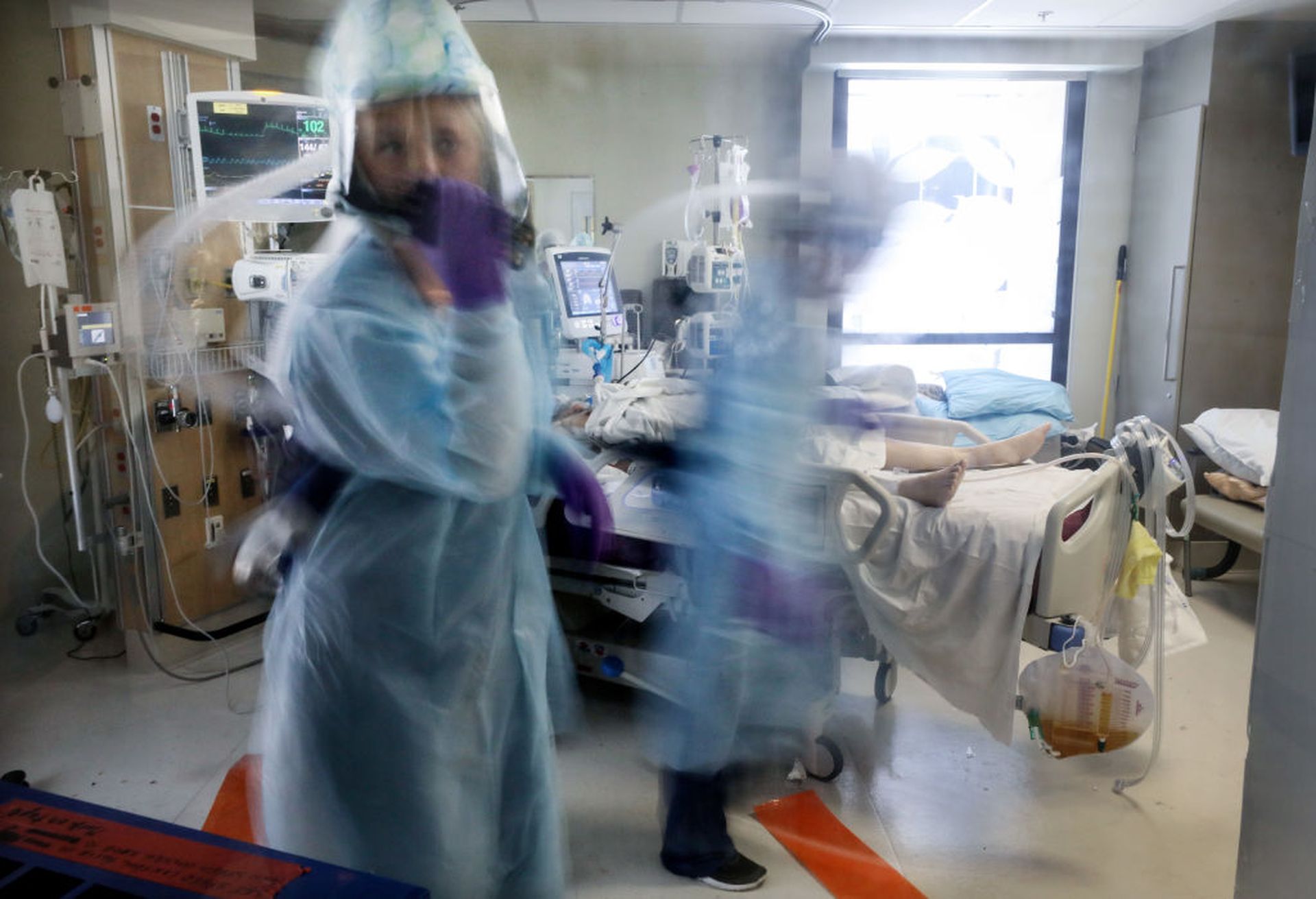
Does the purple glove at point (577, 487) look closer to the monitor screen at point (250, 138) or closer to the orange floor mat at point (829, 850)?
the orange floor mat at point (829, 850)

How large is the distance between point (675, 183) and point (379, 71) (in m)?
0.65

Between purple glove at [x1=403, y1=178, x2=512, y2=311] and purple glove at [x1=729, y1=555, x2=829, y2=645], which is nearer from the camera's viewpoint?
purple glove at [x1=403, y1=178, x2=512, y2=311]

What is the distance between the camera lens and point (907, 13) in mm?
1814

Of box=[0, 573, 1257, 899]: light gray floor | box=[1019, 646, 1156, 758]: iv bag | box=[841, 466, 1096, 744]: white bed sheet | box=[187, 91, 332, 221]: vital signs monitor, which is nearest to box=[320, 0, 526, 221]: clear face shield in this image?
box=[187, 91, 332, 221]: vital signs monitor

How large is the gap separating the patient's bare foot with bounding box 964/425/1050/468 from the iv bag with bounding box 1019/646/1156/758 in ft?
1.36

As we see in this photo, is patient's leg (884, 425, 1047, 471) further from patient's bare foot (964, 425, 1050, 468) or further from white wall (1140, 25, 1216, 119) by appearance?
white wall (1140, 25, 1216, 119)

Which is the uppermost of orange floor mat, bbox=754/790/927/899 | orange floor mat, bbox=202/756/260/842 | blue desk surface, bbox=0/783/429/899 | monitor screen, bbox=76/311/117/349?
monitor screen, bbox=76/311/117/349

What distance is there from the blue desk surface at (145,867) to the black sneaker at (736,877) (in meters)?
0.89

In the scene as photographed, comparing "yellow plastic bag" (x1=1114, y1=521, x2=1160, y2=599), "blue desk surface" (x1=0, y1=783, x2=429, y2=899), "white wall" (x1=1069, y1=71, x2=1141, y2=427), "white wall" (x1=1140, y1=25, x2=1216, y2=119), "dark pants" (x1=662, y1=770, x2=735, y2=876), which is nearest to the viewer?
"blue desk surface" (x1=0, y1=783, x2=429, y2=899)

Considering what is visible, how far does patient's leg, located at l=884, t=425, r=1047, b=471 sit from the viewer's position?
65.9 inches

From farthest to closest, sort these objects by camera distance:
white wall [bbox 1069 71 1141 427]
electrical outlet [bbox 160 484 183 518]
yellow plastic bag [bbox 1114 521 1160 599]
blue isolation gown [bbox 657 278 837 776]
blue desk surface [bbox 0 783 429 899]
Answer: electrical outlet [bbox 160 484 183 518]
white wall [bbox 1069 71 1141 427]
yellow plastic bag [bbox 1114 521 1160 599]
blue isolation gown [bbox 657 278 837 776]
blue desk surface [bbox 0 783 429 899]

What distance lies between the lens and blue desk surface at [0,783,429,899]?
0.49 metres

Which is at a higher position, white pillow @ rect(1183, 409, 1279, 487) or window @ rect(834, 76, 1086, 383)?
window @ rect(834, 76, 1086, 383)

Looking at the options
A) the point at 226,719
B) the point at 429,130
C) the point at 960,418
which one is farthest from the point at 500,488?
the point at 960,418
